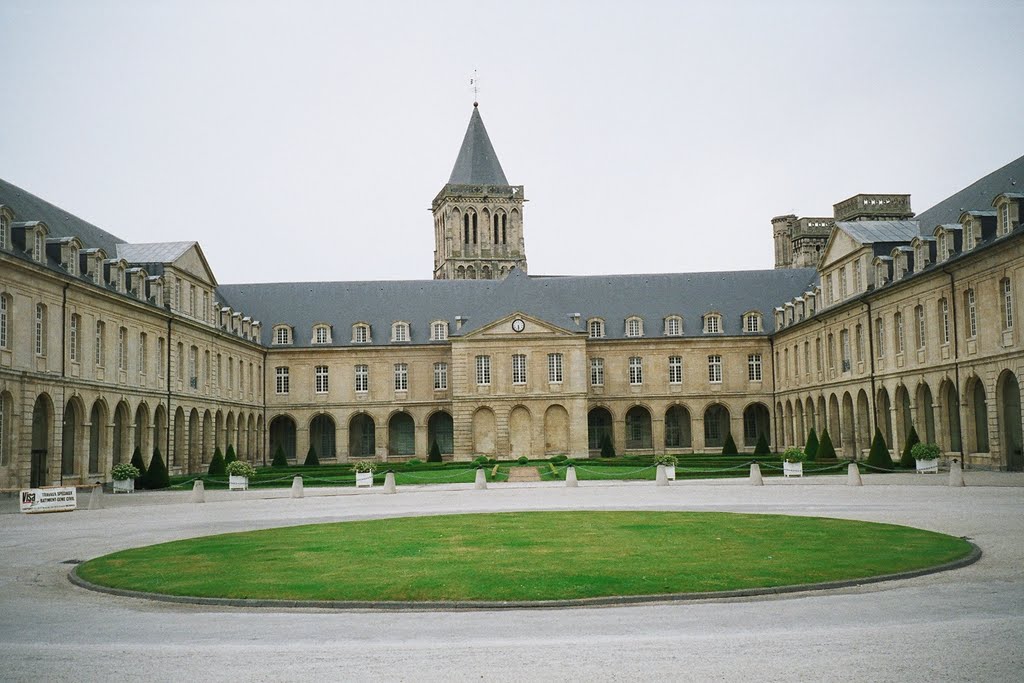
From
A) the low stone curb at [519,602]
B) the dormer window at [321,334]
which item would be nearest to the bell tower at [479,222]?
the dormer window at [321,334]

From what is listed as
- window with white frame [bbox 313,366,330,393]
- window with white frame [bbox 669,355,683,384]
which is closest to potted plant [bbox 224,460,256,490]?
window with white frame [bbox 313,366,330,393]

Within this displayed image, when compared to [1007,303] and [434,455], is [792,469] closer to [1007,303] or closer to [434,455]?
[1007,303]

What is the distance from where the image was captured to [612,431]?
64500mm

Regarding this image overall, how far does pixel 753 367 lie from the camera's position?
63750mm

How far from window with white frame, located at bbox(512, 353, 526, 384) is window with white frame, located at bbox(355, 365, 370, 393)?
32.5 ft

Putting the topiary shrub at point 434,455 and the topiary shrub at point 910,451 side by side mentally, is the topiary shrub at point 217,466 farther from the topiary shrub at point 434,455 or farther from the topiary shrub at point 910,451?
the topiary shrub at point 910,451

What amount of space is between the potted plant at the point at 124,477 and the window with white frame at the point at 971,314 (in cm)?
3060

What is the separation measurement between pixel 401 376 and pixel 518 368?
8.28 m

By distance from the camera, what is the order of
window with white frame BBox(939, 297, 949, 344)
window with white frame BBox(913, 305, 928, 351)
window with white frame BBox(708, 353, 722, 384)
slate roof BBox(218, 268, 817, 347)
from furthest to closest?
slate roof BBox(218, 268, 817, 347), window with white frame BBox(708, 353, 722, 384), window with white frame BBox(913, 305, 928, 351), window with white frame BBox(939, 297, 949, 344)

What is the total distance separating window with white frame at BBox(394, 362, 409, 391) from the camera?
6384 centimetres

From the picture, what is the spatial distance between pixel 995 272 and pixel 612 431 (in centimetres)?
3258

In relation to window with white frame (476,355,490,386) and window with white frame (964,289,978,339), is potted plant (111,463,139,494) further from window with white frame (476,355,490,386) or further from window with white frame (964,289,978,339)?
window with white frame (964,289,978,339)

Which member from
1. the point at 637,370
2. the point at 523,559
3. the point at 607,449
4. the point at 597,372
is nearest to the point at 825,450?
the point at 607,449

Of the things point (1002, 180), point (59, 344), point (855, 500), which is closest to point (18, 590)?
point (855, 500)
